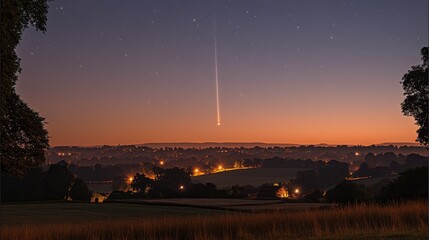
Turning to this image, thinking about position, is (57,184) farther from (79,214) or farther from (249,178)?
(249,178)

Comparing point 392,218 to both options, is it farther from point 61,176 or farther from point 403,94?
point 61,176

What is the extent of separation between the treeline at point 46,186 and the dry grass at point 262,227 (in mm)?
72887

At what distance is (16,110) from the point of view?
18.0 m

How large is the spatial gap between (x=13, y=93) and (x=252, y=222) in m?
9.63

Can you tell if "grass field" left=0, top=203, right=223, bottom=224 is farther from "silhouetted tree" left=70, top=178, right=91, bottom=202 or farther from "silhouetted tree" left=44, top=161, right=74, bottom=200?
"silhouetted tree" left=70, top=178, right=91, bottom=202

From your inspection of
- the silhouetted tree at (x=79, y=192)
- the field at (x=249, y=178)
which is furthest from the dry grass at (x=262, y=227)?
the field at (x=249, y=178)

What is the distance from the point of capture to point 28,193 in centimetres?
8744

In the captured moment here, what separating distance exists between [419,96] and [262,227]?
80.8 ft

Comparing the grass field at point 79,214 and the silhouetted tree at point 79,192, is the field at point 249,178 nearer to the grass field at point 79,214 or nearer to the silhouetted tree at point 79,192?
the silhouetted tree at point 79,192

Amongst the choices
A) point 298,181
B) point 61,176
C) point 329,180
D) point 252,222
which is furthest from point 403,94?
point 329,180

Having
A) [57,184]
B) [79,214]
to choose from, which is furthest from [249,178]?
[79,214]

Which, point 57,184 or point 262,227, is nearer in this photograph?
point 262,227

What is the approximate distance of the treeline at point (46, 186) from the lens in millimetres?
86250

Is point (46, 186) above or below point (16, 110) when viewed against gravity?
below
